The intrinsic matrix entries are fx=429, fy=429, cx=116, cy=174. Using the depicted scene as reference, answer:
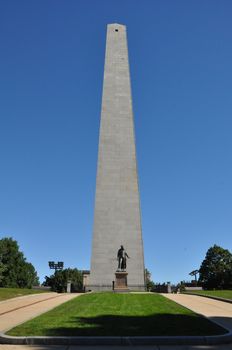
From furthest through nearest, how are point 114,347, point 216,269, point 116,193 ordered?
1. point 216,269
2. point 116,193
3. point 114,347

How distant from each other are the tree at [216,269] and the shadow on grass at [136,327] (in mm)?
71953

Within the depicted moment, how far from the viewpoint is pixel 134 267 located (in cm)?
4253

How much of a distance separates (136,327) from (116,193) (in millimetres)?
33941

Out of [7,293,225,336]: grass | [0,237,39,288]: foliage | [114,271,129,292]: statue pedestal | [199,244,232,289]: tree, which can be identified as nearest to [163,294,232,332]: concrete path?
[7,293,225,336]: grass

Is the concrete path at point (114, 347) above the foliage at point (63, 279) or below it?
below

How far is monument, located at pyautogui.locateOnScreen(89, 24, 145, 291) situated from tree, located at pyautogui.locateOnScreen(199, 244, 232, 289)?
43.4 metres

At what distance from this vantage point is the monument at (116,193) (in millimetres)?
42344

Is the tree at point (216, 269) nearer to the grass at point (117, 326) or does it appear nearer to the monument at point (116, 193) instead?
the monument at point (116, 193)

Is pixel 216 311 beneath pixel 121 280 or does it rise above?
beneath

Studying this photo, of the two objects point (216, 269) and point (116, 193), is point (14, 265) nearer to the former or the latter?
point (216, 269)

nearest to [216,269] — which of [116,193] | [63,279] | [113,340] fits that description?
[63,279]

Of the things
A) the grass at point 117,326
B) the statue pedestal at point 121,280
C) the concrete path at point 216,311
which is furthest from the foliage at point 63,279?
the grass at point 117,326

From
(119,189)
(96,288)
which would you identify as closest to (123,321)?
(96,288)

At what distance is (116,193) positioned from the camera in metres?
44.7
